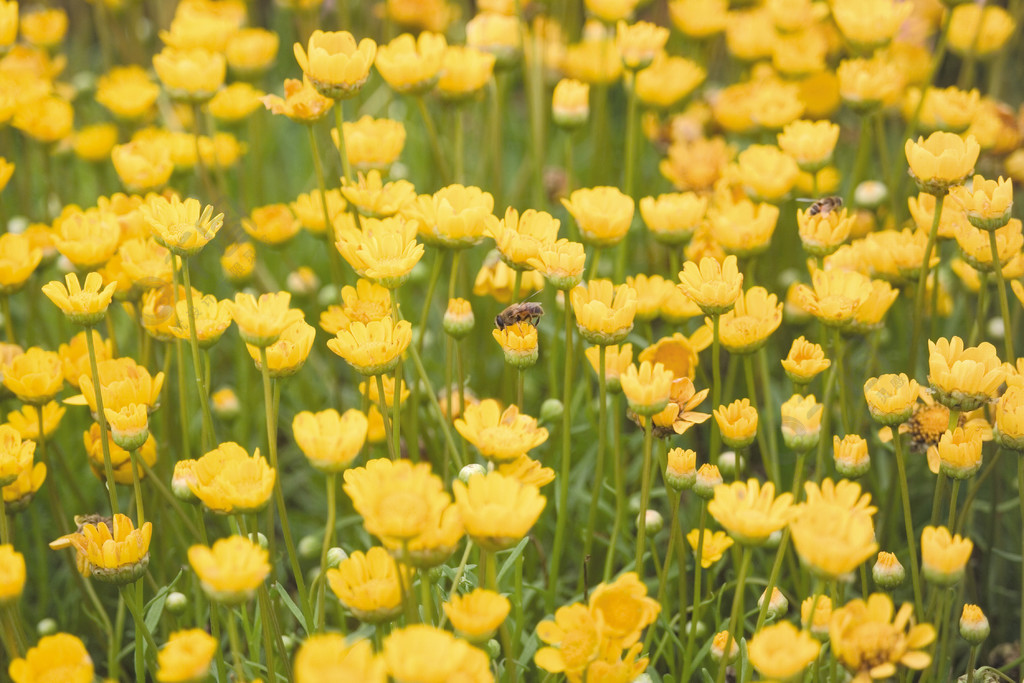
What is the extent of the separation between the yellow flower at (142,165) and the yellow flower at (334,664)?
4.55 feet

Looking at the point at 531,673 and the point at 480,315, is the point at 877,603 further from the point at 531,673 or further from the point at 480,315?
the point at 480,315

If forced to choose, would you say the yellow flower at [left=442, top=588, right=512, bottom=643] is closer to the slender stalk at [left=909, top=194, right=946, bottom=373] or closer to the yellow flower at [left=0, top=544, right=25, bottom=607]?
the yellow flower at [left=0, top=544, right=25, bottom=607]

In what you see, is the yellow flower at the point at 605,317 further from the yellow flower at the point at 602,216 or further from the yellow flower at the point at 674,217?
the yellow flower at the point at 674,217

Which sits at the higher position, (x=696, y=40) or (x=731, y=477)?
(x=696, y=40)

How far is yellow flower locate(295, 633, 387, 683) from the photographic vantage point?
3.23 feet

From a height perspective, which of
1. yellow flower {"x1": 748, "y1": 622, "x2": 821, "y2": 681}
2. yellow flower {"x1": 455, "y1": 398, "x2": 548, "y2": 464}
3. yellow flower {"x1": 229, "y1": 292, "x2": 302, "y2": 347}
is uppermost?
yellow flower {"x1": 229, "y1": 292, "x2": 302, "y2": 347}

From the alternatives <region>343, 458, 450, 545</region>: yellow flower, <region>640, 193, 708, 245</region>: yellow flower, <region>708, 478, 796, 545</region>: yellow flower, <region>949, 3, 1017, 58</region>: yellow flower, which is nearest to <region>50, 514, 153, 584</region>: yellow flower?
<region>343, 458, 450, 545</region>: yellow flower

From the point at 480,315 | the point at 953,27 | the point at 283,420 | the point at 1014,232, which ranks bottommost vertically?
the point at 283,420

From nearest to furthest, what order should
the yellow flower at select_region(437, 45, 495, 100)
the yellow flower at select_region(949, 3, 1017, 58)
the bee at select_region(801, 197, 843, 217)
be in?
the bee at select_region(801, 197, 843, 217)
the yellow flower at select_region(437, 45, 495, 100)
the yellow flower at select_region(949, 3, 1017, 58)

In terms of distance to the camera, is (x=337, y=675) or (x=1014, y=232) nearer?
(x=337, y=675)

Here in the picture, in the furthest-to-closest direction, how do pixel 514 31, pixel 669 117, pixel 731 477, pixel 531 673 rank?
pixel 669 117
pixel 514 31
pixel 731 477
pixel 531 673

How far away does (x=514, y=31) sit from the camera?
100 inches

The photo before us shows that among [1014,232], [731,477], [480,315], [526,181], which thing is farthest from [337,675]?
[526,181]

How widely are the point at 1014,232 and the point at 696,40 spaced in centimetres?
155
